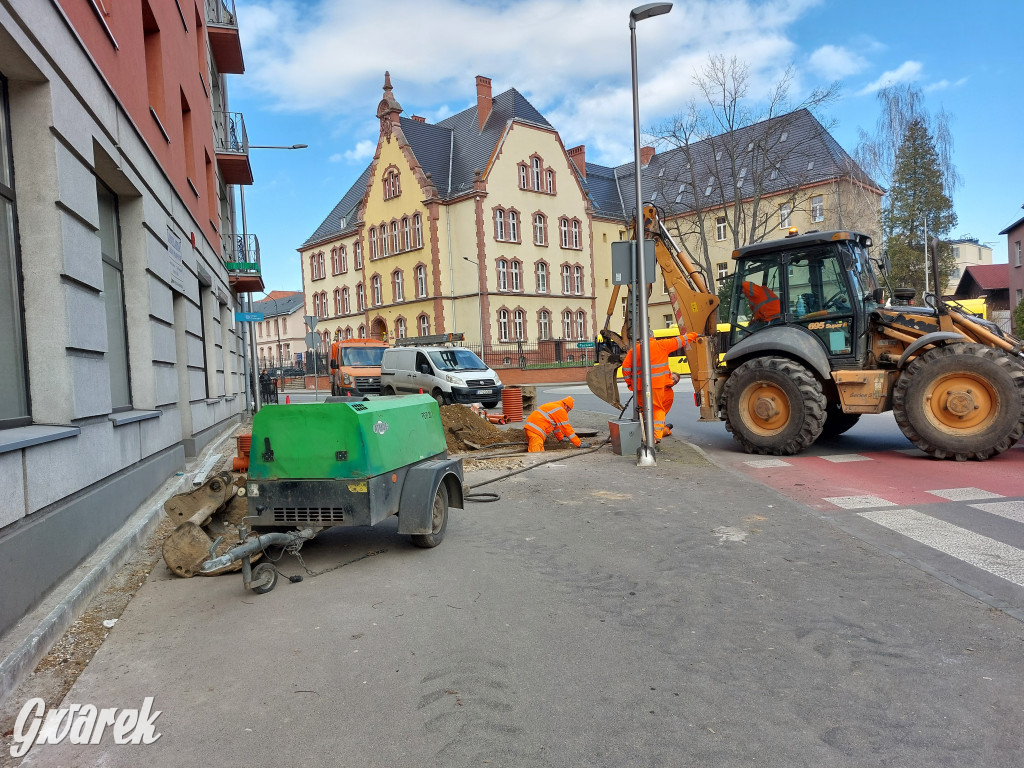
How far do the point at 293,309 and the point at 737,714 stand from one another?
3473 inches

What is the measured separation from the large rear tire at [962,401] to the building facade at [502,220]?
3207 cm

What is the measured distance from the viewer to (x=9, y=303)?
5.21 metres

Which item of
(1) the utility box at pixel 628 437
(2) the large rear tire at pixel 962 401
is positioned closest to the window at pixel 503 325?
(1) the utility box at pixel 628 437

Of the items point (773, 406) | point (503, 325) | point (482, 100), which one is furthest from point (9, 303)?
point (482, 100)

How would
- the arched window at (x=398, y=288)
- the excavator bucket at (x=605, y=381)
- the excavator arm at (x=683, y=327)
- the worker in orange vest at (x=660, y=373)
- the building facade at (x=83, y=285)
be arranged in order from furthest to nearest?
1. the arched window at (x=398, y=288)
2. the excavator bucket at (x=605, y=381)
3. the excavator arm at (x=683, y=327)
4. the worker in orange vest at (x=660, y=373)
5. the building facade at (x=83, y=285)

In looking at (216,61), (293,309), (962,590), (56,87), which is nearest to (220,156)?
(216,61)

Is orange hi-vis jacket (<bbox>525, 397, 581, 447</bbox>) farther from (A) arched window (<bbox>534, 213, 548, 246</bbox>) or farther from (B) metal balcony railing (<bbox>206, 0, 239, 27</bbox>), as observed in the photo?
(A) arched window (<bbox>534, 213, 548, 246</bbox>)

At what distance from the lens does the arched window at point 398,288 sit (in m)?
49.2

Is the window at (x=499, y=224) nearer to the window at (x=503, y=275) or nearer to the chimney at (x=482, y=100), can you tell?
the window at (x=503, y=275)

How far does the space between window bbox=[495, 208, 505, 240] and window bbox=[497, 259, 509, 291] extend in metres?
1.52

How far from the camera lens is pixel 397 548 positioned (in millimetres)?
6199

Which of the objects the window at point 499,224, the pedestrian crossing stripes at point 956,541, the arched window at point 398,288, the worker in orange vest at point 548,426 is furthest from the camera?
the arched window at point 398,288

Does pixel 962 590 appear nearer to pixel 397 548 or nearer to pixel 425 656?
pixel 425 656

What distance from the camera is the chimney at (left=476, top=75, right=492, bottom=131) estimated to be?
4881 centimetres
